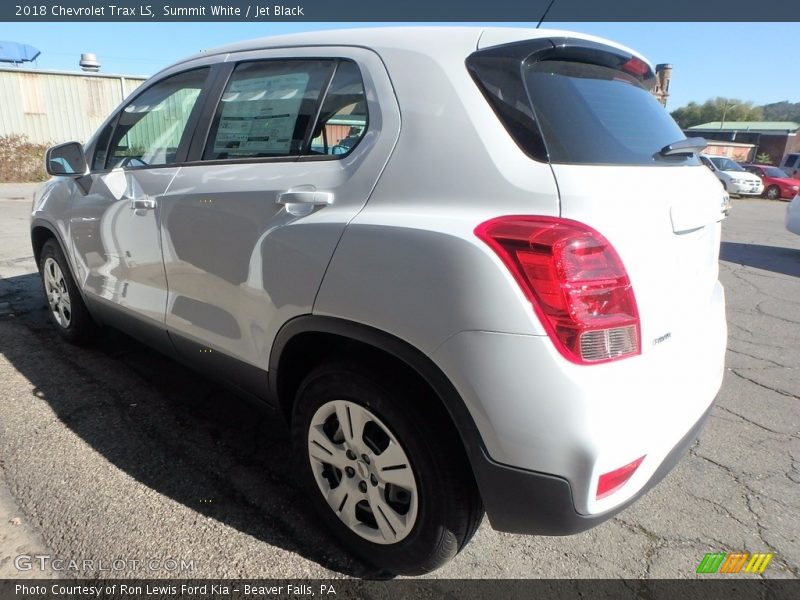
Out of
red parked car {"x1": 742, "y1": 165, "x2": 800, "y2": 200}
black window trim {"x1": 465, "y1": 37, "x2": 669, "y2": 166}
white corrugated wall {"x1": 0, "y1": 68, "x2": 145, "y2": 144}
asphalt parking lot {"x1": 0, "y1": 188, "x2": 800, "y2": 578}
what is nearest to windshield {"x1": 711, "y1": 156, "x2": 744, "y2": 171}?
red parked car {"x1": 742, "y1": 165, "x2": 800, "y2": 200}

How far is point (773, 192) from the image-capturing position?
23188 mm

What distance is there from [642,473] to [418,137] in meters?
1.22

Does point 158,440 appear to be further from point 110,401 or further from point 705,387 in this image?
point 705,387

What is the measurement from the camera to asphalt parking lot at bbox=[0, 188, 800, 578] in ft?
6.68

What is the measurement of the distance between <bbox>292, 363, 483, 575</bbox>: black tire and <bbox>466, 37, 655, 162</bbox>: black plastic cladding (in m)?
0.83

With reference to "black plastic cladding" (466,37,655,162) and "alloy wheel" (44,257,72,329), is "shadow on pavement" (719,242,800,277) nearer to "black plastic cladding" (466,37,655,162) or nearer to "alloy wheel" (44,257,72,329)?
"black plastic cladding" (466,37,655,162)

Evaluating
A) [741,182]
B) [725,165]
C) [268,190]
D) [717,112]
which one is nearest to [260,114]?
[268,190]

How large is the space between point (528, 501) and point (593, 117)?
3.89 ft

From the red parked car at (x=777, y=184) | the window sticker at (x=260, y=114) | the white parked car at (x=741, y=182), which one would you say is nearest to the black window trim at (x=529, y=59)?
the window sticker at (x=260, y=114)

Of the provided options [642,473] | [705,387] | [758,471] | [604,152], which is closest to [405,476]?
[642,473]

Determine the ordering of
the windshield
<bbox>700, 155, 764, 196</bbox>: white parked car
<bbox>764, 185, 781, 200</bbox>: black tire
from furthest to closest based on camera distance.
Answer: the windshield
<bbox>764, 185, 781, 200</bbox>: black tire
<bbox>700, 155, 764, 196</bbox>: white parked car

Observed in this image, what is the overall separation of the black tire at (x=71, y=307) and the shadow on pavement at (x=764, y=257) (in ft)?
25.1

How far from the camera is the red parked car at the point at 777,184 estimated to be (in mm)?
22719

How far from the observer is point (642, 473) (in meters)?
1.60
